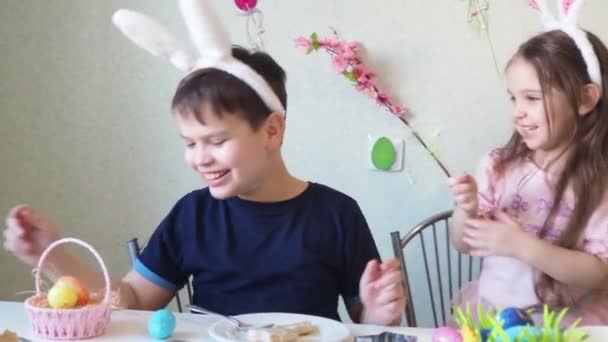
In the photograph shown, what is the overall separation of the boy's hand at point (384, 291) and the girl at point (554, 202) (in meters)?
0.35

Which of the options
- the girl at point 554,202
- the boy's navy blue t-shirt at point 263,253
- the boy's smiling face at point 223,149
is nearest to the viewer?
the boy's smiling face at point 223,149

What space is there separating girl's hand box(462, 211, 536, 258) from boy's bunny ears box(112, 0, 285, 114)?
0.47 m

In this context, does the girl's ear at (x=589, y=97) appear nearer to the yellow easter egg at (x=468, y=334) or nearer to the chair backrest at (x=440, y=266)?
the chair backrest at (x=440, y=266)

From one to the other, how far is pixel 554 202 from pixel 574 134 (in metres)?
0.15

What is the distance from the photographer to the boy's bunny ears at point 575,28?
150 centimetres

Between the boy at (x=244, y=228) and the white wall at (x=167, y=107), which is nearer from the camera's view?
the boy at (x=244, y=228)

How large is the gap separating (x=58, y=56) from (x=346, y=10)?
2.64 feet

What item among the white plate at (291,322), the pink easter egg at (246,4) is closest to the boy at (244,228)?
the white plate at (291,322)

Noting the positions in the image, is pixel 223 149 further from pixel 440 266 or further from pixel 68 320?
pixel 440 266

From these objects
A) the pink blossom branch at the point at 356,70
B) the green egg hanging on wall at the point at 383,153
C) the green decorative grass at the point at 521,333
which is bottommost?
the green decorative grass at the point at 521,333

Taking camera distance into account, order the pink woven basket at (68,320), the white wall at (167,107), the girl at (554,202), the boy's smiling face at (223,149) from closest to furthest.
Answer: the pink woven basket at (68,320) → the boy's smiling face at (223,149) → the girl at (554,202) → the white wall at (167,107)

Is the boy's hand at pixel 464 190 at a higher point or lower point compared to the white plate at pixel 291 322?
higher

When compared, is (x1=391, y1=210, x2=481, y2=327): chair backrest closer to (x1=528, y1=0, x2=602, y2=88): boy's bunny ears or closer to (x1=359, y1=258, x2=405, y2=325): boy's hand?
(x1=528, y1=0, x2=602, y2=88): boy's bunny ears

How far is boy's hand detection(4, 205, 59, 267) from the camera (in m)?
1.17
